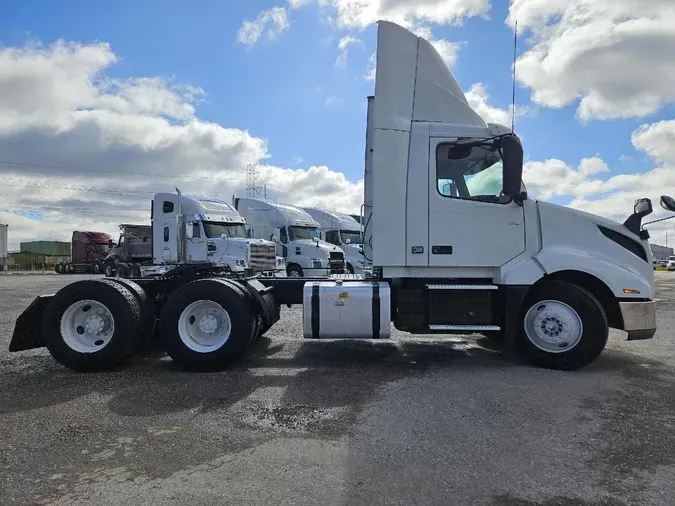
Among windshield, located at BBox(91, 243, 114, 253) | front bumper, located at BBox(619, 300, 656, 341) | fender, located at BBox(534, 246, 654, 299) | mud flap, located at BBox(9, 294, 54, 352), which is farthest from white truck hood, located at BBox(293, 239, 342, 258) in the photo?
windshield, located at BBox(91, 243, 114, 253)

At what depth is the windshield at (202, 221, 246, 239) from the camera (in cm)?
1897

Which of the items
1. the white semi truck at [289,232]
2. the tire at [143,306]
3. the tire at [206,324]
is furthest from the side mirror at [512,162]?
the white semi truck at [289,232]

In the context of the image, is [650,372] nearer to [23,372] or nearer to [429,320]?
[429,320]

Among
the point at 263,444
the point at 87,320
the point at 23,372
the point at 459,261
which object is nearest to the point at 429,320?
the point at 459,261

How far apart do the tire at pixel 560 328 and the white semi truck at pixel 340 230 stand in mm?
18124

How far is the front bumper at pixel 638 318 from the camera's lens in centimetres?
654

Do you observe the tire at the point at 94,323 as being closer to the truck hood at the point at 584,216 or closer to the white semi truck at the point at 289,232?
the truck hood at the point at 584,216

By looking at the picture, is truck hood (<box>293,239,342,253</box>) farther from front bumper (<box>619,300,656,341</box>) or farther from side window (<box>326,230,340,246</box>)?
front bumper (<box>619,300,656,341</box>)

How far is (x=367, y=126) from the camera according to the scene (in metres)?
7.97

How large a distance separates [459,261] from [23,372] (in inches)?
235

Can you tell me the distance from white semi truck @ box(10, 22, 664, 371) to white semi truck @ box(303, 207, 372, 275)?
17882 mm

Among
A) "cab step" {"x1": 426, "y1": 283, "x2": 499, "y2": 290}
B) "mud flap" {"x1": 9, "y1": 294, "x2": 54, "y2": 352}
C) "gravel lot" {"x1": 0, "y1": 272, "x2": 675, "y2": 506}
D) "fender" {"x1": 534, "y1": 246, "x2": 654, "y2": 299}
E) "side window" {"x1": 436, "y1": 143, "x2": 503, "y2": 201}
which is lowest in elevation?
"gravel lot" {"x1": 0, "y1": 272, "x2": 675, "y2": 506}

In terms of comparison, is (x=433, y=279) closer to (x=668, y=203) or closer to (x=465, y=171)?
(x=465, y=171)

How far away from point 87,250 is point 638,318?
44.0 metres
